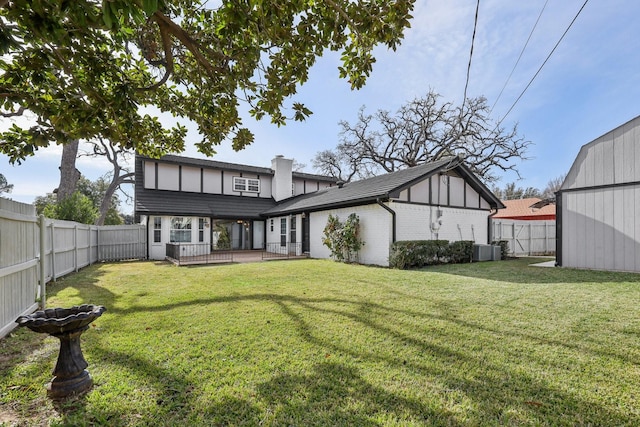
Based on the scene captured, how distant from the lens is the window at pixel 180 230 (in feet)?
49.9

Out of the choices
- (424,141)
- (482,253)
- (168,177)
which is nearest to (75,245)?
(168,177)

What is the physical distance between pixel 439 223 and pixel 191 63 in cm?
1145

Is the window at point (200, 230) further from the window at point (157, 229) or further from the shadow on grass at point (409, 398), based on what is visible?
the shadow on grass at point (409, 398)

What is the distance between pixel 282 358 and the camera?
333cm

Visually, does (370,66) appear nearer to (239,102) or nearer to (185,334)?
(239,102)

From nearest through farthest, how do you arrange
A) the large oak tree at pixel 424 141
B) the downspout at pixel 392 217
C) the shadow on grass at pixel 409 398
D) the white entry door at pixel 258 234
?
the shadow on grass at pixel 409 398
the downspout at pixel 392 217
the white entry door at pixel 258 234
the large oak tree at pixel 424 141

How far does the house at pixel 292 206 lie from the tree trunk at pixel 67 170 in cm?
574

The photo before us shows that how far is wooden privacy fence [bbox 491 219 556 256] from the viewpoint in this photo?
16594 mm

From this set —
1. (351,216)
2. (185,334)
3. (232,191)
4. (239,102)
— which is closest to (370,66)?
(239,102)

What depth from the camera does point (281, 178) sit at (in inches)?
812

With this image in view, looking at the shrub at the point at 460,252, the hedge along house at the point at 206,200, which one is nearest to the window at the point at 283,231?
the hedge along house at the point at 206,200

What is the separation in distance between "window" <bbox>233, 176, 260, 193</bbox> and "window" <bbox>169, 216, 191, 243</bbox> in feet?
15.8

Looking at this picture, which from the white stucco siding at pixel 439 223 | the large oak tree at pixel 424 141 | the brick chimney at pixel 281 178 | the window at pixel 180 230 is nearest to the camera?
the white stucco siding at pixel 439 223

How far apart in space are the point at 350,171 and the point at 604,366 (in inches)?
1160
